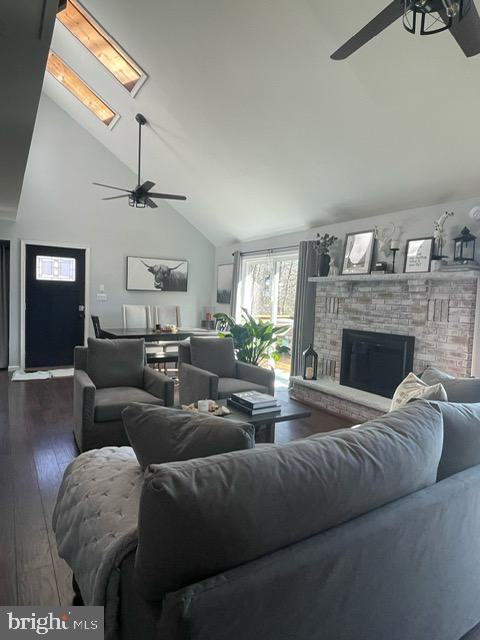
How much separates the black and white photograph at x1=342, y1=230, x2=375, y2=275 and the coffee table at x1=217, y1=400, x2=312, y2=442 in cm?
215

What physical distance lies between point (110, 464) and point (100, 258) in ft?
19.8

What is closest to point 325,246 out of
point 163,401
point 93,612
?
Result: point 163,401

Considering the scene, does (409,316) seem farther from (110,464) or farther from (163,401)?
(110,464)

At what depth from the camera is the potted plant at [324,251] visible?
16.8ft

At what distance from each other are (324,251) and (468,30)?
3458mm

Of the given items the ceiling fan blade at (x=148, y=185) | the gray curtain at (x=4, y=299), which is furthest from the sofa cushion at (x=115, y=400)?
the gray curtain at (x=4, y=299)

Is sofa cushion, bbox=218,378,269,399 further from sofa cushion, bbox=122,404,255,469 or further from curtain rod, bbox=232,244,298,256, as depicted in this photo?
curtain rod, bbox=232,244,298,256

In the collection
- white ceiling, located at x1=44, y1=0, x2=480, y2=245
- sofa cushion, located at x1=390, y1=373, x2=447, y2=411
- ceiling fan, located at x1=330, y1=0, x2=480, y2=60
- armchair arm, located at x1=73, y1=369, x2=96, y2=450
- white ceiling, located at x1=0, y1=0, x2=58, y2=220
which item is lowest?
armchair arm, located at x1=73, y1=369, x2=96, y2=450

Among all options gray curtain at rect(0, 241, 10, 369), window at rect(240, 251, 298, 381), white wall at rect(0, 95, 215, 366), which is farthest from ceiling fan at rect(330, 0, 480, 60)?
gray curtain at rect(0, 241, 10, 369)

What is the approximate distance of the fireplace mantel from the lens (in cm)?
358

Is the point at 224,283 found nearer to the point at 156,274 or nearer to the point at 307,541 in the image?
the point at 156,274

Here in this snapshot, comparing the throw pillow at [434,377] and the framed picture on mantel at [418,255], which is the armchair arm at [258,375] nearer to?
the throw pillow at [434,377]

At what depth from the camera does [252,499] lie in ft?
3.13

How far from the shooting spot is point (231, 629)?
0.86m
